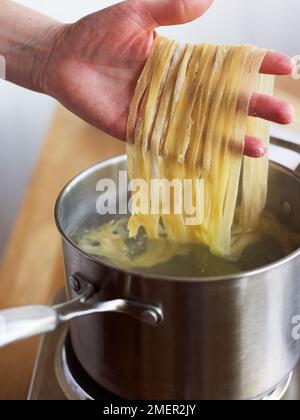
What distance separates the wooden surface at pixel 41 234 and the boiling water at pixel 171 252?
197 mm

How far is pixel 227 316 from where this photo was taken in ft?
2.02

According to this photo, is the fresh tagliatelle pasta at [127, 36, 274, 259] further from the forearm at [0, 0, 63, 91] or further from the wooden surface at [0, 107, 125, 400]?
the wooden surface at [0, 107, 125, 400]

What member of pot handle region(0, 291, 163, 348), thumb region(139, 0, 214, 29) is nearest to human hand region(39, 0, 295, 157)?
thumb region(139, 0, 214, 29)

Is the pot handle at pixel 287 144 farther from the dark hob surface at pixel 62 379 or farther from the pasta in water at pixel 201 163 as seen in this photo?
the dark hob surface at pixel 62 379

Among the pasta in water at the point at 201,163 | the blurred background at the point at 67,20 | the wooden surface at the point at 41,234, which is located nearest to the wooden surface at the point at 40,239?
the wooden surface at the point at 41,234

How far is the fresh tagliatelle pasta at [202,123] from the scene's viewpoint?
27.8 inches

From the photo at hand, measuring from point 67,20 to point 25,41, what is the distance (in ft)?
0.74

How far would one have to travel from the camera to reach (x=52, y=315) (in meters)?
0.58

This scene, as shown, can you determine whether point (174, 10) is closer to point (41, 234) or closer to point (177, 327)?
point (177, 327)

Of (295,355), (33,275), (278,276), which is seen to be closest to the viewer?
(278,276)

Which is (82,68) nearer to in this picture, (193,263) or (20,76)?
(20,76)

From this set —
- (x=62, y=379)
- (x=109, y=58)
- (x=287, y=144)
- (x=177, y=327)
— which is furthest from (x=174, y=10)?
(x=62, y=379)

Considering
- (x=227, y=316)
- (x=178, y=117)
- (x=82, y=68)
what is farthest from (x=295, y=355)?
(x=82, y=68)

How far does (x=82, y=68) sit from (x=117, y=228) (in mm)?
228
